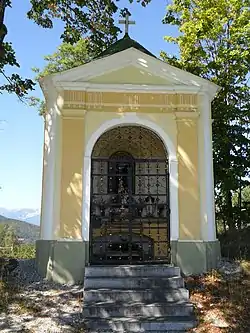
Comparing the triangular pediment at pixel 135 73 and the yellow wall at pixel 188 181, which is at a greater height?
the triangular pediment at pixel 135 73

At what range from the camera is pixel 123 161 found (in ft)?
29.1

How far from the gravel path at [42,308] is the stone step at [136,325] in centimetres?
26

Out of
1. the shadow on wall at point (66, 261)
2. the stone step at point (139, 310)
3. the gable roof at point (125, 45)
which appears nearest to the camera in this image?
the stone step at point (139, 310)

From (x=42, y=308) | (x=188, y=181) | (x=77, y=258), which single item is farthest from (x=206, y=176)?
(x=42, y=308)

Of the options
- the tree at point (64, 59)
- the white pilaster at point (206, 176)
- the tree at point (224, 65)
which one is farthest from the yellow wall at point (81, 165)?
the tree at point (64, 59)

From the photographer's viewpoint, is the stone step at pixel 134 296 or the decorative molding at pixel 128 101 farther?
the decorative molding at pixel 128 101

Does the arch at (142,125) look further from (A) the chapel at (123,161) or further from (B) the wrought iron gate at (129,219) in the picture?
(B) the wrought iron gate at (129,219)

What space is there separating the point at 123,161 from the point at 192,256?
8.53 ft

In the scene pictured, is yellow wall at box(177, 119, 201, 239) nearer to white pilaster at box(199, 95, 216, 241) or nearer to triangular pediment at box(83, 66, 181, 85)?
white pilaster at box(199, 95, 216, 241)

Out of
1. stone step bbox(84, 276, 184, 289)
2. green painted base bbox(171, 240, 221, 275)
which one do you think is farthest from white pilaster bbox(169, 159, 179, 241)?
stone step bbox(84, 276, 184, 289)

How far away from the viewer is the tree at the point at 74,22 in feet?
31.2

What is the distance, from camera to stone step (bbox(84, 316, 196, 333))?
6.21 metres

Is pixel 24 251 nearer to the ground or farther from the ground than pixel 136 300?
farther from the ground

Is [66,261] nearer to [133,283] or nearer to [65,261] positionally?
[65,261]
